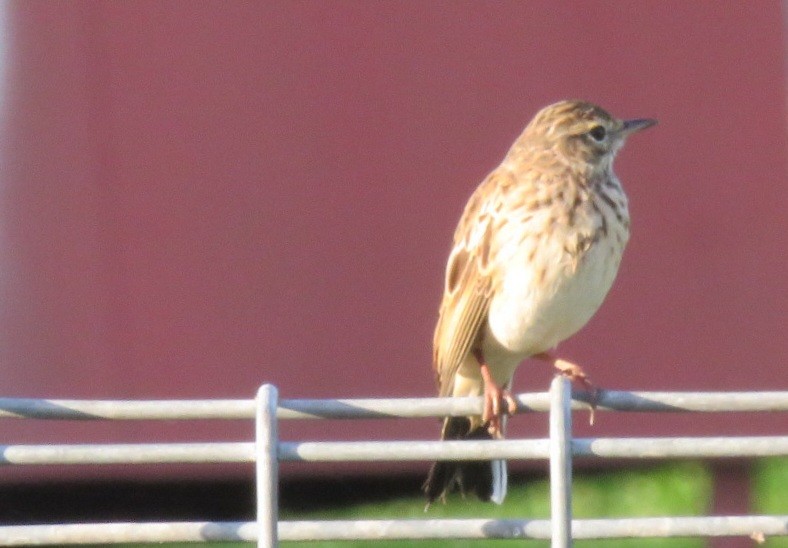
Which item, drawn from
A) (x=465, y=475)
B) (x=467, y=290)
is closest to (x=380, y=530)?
(x=465, y=475)

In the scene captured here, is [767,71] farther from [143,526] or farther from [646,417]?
[143,526]

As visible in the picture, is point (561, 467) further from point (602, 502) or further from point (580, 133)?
point (602, 502)

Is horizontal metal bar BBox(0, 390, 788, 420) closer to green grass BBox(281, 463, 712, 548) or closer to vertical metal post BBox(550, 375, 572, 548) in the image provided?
vertical metal post BBox(550, 375, 572, 548)

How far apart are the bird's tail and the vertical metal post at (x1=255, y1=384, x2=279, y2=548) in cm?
174

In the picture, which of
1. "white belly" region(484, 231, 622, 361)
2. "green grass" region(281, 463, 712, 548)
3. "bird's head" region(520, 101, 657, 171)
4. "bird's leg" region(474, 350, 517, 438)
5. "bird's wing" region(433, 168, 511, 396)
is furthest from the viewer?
"green grass" region(281, 463, 712, 548)

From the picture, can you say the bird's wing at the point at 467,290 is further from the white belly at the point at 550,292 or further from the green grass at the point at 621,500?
the green grass at the point at 621,500

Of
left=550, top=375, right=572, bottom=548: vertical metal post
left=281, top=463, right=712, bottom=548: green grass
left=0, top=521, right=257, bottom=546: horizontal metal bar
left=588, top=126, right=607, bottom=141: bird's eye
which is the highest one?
left=588, top=126, right=607, bottom=141: bird's eye

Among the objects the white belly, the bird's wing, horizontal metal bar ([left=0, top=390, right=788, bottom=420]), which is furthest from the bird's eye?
horizontal metal bar ([left=0, top=390, right=788, bottom=420])

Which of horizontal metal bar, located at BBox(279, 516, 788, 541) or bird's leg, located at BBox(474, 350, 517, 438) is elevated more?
bird's leg, located at BBox(474, 350, 517, 438)

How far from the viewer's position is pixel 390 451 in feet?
7.35

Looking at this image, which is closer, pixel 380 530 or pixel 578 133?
pixel 380 530

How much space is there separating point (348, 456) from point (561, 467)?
293 millimetres

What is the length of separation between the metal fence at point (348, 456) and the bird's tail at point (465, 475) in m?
1.68

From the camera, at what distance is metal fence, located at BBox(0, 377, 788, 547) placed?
7.27ft
